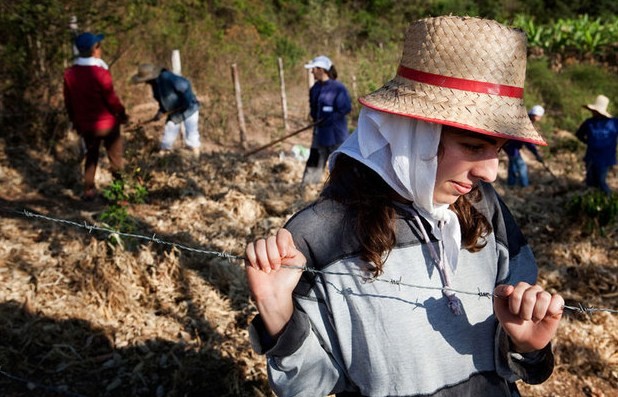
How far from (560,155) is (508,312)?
27.5ft

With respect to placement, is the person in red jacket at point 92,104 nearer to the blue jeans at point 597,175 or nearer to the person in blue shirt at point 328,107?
the person in blue shirt at point 328,107

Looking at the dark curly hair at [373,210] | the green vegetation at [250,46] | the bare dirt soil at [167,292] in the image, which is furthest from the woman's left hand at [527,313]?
the bare dirt soil at [167,292]

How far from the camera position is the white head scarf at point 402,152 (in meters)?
1.23

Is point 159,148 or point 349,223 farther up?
point 349,223

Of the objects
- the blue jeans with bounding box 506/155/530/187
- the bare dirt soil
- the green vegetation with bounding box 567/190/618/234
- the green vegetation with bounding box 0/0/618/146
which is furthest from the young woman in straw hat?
the blue jeans with bounding box 506/155/530/187

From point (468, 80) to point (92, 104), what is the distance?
500 cm

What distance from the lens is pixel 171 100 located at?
23.0ft

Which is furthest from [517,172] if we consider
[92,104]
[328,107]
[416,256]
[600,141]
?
[416,256]

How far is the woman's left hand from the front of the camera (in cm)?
118

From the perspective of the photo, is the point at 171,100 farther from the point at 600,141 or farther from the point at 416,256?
the point at 416,256

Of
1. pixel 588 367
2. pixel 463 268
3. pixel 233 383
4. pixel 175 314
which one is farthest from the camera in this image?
pixel 175 314

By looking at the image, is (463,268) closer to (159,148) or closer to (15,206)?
(15,206)

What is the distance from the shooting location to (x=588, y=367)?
3299mm

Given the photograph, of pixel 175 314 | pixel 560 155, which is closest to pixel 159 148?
pixel 175 314
